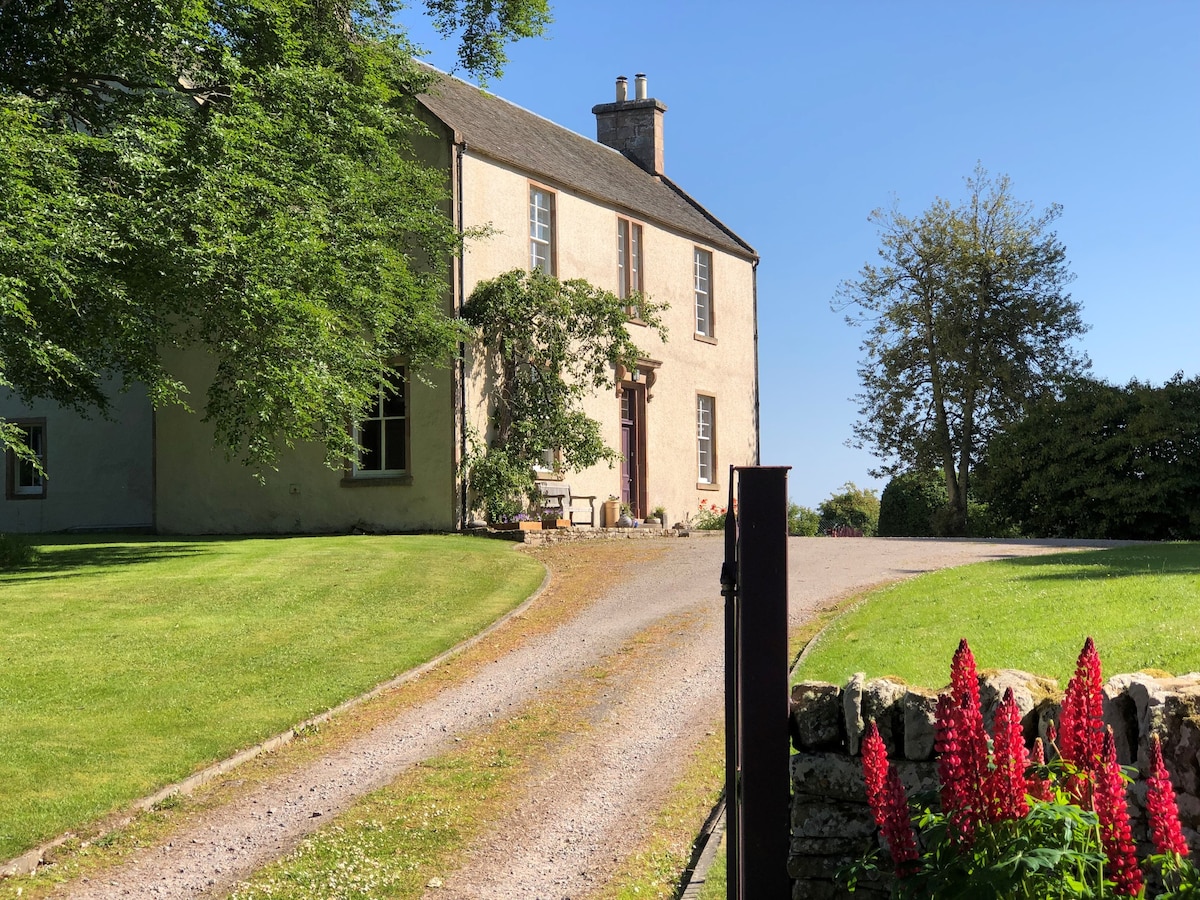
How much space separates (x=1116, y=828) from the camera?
3.63m

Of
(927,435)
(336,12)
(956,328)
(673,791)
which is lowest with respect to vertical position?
(673,791)

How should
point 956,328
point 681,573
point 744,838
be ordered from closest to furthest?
1. point 744,838
2. point 681,573
3. point 956,328

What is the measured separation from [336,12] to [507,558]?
1026 centimetres

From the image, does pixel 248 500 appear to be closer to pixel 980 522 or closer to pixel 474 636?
pixel 474 636

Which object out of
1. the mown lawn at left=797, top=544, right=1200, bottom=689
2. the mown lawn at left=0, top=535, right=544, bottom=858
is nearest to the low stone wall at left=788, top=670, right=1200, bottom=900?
the mown lawn at left=797, top=544, right=1200, bottom=689

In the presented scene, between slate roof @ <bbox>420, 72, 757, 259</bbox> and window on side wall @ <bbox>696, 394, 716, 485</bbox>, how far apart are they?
4.21m

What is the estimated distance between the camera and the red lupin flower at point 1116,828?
11.8 feet

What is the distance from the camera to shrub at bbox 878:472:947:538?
3294 cm

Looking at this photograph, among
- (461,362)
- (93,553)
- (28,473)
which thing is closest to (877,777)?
(93,553)

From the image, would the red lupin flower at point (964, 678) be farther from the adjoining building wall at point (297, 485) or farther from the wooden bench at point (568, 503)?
the wooden bench at point (568, 503)

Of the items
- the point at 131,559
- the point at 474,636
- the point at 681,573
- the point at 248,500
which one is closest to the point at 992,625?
the point at 474,636

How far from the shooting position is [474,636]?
13141mm

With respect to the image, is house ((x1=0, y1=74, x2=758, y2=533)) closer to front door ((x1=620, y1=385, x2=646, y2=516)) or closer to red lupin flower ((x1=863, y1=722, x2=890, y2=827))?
front door ((x1=620, y1=385, x2=646, y2=516))

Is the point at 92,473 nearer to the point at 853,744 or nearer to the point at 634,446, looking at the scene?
the point at 634,446
